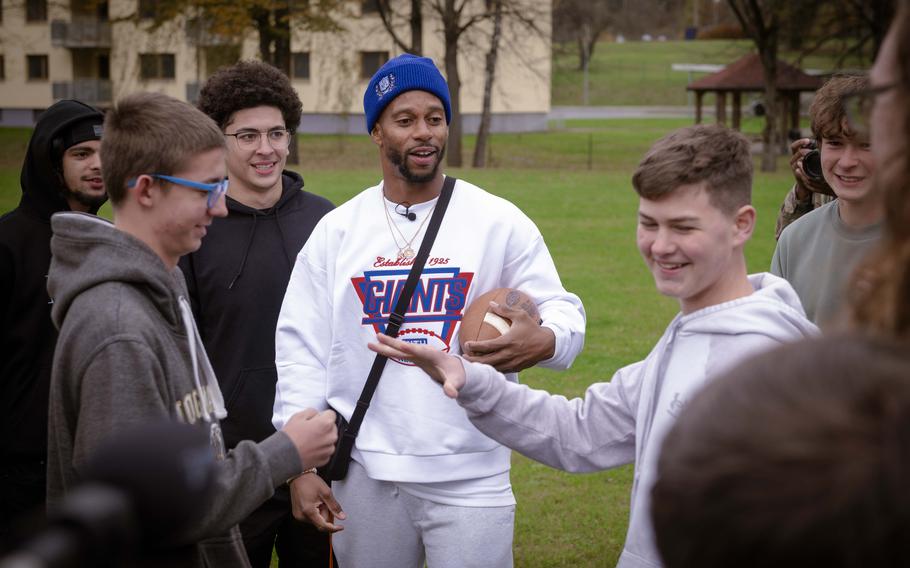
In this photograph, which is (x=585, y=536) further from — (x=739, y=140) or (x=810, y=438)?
(x=810, y=438)

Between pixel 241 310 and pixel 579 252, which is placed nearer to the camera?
pixel 241 310

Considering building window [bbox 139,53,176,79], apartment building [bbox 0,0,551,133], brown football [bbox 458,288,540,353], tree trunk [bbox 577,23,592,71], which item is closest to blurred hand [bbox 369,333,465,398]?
brown football [bbox 458,288,540,353]

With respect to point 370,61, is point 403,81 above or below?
below

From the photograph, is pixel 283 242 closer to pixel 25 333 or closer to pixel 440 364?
pixel 25 333

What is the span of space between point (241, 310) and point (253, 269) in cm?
23

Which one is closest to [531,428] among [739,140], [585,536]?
[739,140]

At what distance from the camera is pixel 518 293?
423 cm

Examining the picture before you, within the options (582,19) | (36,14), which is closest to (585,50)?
(582,19)

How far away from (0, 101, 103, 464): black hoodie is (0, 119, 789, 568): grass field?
3269 millimetres

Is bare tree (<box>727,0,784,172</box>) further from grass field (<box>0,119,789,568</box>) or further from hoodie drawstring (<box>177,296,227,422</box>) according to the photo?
hoodie drawstring (<box>177,296,227,422</box>)

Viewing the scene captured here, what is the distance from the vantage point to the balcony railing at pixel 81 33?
59219 mm

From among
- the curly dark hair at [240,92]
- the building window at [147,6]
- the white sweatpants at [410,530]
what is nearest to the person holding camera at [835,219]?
the white sweatpants at [410,530]

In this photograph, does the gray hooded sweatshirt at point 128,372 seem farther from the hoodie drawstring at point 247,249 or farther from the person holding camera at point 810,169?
the person holding camera at point 810,169

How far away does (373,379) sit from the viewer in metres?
4.24
